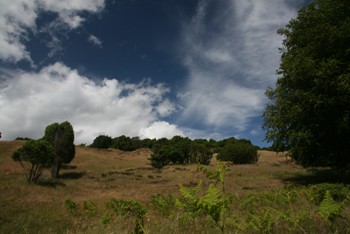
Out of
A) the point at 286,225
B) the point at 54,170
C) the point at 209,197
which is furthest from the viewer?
the point at 54,170

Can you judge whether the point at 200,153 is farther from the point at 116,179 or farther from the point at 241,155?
the point at 116,179


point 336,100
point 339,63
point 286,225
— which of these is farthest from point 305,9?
point 286,225

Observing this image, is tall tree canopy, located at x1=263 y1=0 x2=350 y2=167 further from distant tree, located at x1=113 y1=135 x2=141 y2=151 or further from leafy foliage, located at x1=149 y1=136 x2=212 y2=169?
distant tree, located at x1=113 y1=135 x2=141 y2=151

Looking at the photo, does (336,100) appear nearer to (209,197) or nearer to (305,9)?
(305,9)

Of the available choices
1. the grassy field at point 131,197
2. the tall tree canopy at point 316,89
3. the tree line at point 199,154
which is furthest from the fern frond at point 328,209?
the tree line at point 199,154

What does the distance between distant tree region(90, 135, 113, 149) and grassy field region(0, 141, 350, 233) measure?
2048 centimetres

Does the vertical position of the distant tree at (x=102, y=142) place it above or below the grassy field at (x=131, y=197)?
above

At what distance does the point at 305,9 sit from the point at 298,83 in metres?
6.51

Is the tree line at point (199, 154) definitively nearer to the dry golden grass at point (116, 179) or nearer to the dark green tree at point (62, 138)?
the dry golden grass at point (116, 179)

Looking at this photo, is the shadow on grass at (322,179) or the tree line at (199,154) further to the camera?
the tree line at (199,154)

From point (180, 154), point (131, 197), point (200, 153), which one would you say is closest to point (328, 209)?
point (131, 197)

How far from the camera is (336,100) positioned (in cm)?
2014

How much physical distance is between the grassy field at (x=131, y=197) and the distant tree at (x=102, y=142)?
67.2 ft

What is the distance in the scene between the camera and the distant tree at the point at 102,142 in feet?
325
